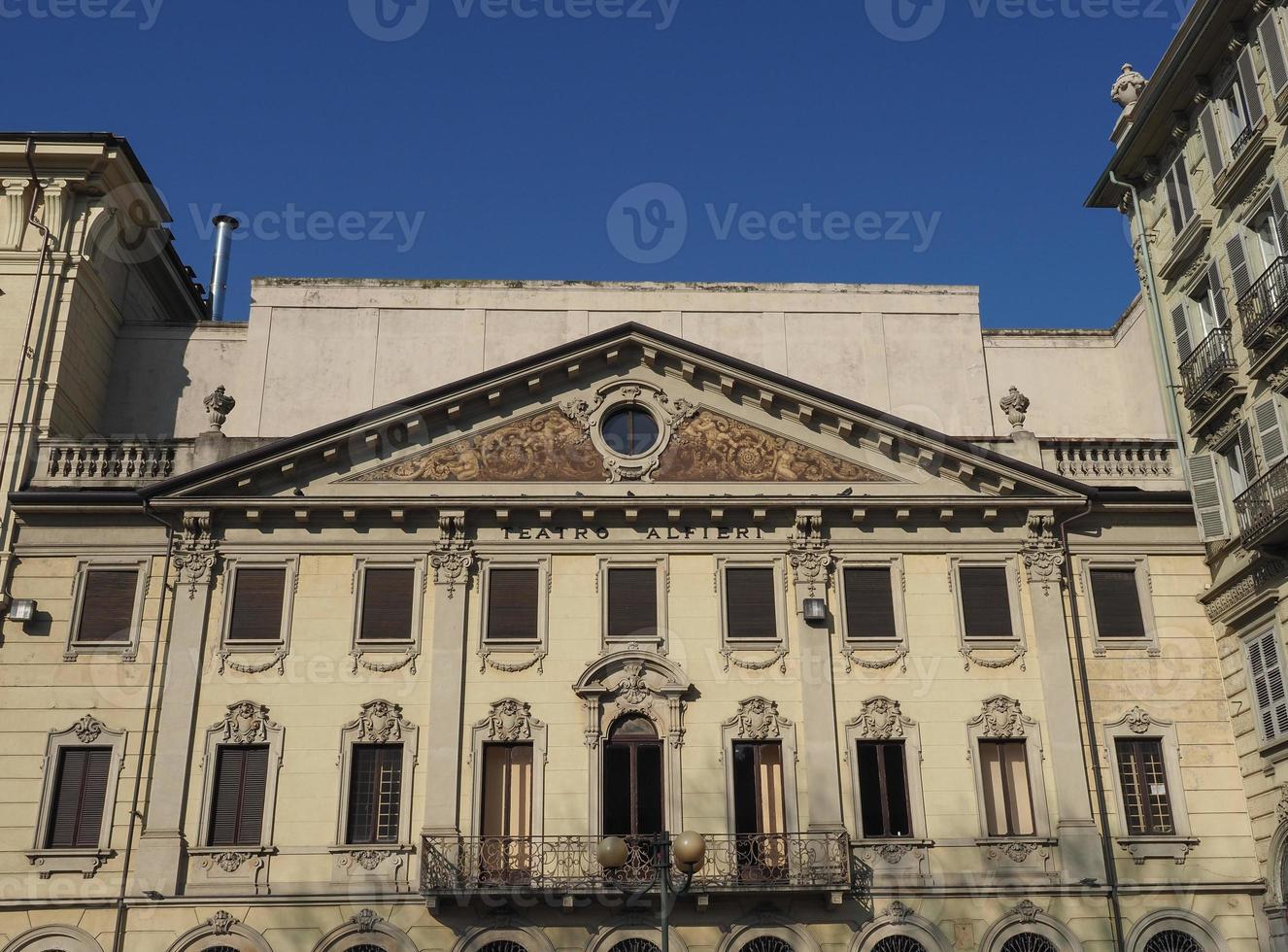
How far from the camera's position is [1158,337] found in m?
30.1

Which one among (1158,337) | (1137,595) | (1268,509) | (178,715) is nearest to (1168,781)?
(1137,595)

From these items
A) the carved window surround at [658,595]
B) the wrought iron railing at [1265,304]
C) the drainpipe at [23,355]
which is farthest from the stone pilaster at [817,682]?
the drainpipe at [23,355]

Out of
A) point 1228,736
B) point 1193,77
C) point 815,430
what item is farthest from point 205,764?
point 1193,77

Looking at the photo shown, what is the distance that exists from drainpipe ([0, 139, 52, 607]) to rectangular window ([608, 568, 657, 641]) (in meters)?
12.2

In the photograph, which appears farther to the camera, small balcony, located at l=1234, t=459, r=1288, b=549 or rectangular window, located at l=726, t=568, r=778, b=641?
rectangular window, located at l=726, t=568, r=778, b=641

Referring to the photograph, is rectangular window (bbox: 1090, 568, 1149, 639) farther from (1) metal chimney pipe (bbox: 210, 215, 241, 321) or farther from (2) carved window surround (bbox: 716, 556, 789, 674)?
(1) metal chimney pipe (bbox: 210, 215, 241, 321)

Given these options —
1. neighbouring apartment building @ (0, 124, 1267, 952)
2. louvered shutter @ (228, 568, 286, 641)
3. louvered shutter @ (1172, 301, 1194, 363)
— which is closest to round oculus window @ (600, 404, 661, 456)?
neighbouring apartment building @ (0, 124, 1267, 952)

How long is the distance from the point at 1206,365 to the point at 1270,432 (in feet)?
8.87

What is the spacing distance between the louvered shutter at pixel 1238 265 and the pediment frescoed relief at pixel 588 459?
786 centimetres

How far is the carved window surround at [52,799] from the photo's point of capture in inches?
987

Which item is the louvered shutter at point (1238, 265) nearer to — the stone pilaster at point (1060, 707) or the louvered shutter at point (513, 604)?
the stone pilaster at point (1060, 707)

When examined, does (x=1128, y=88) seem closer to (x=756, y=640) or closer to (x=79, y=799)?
(x=756, y=640)

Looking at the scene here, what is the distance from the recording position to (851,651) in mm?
27453

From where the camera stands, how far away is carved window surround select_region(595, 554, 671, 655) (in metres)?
27.4
